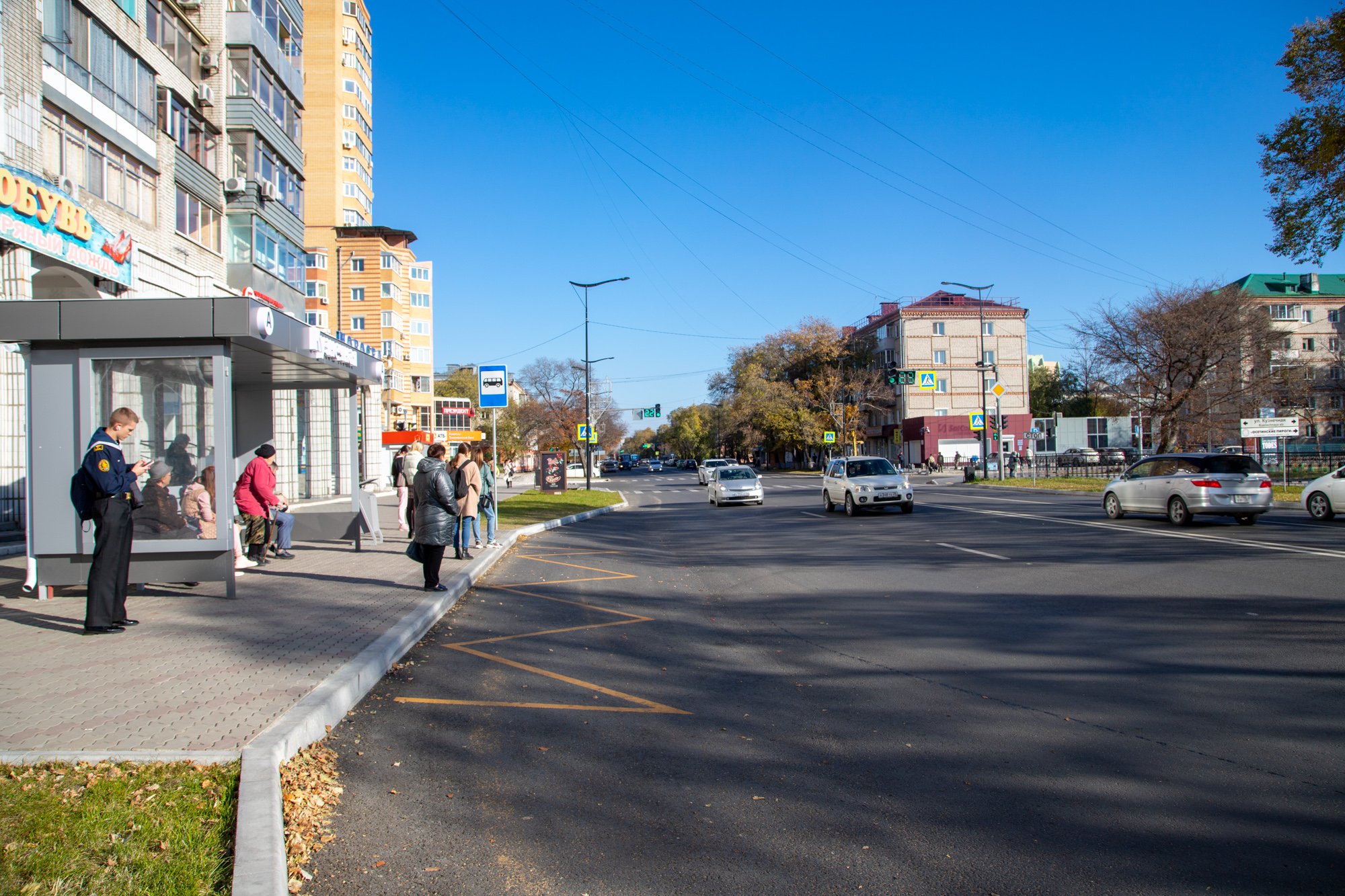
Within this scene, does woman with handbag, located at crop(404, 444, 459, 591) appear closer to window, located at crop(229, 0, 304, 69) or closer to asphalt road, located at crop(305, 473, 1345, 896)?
asphalt road, located at crop(305, 473, 1345, 896)

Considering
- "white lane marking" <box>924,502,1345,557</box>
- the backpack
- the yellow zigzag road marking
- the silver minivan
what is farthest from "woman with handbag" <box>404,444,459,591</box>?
the silver minivan

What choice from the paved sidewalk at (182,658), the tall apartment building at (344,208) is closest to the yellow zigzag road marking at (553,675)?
the paved sidewalk at (182,658)

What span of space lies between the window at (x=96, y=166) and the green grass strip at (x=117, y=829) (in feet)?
51.9

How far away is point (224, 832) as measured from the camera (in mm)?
3836

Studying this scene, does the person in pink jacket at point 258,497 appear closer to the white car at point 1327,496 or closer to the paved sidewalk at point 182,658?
the paved sidewalk at point 182,658

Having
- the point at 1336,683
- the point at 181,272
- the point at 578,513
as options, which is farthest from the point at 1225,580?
the point at 181,272

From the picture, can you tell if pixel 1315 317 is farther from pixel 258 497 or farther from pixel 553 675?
pixel 553 675

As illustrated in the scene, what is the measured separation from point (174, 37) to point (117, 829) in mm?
24415

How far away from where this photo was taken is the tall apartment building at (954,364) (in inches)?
3034

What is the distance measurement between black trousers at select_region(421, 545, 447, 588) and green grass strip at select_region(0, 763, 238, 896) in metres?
5.72

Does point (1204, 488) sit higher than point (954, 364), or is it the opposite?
point (954, 364)

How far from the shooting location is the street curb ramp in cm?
347

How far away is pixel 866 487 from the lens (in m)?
23.8

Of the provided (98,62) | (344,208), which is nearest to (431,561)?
(98,62)
